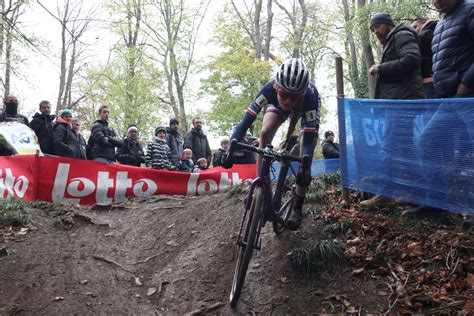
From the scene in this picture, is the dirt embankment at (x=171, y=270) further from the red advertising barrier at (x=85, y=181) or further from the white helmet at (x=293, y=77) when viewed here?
the white helmet at (x=293, y=77)

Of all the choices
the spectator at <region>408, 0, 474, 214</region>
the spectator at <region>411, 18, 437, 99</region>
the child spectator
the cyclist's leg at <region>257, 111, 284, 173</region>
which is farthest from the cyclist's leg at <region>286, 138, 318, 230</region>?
the child spectator

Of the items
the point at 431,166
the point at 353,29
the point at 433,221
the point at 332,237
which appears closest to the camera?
the point at 431,166

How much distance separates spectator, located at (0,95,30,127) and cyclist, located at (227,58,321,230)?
5.98 m

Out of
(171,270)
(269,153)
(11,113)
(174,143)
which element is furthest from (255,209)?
(174,143)

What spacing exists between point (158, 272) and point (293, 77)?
9.67ft

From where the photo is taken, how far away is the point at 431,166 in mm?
4004

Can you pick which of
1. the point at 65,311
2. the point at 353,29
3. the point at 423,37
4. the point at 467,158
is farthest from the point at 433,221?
the point at 353,29

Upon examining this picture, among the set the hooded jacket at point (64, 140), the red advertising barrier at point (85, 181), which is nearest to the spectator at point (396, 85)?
the red advertising barrier at point (85, 181)

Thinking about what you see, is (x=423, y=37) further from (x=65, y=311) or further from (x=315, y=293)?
(x=65, y=311)

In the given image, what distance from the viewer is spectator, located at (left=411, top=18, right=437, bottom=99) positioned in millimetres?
5055

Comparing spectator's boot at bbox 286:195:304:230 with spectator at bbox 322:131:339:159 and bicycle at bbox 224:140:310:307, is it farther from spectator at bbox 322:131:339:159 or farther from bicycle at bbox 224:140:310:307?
spectator at bbox 322:131:339:159

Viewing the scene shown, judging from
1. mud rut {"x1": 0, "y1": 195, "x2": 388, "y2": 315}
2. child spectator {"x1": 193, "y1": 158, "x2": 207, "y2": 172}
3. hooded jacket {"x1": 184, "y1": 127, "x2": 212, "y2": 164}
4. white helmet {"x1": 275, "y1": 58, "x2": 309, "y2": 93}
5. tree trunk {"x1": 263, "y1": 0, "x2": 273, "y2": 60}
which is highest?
tree trunk {"x1": 263, "y1": 0, "x2": 273, "y2": 60}

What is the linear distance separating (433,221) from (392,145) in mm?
961

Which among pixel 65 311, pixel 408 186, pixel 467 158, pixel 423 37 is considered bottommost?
pixel 65 311
